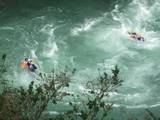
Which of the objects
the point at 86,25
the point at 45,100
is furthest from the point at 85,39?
the point at 45,100

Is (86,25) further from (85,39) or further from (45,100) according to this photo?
(45,100)

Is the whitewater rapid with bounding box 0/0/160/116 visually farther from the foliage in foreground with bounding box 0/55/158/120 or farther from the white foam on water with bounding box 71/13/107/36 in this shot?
the foliage in foreground with bounding box 0/55/158/120

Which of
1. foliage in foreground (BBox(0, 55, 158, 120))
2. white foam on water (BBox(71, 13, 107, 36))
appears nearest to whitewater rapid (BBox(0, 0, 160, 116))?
white foam on water (BBox(71, 13, 107, 36))

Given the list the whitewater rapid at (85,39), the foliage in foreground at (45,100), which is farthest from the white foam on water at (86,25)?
the foliage in foreground at (45,100)

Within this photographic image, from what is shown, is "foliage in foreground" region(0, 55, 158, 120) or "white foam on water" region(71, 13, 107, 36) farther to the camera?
"white foam on water" region(71, 13, 107, 36)

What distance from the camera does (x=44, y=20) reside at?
38281 millimetres

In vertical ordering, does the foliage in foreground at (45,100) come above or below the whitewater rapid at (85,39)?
below

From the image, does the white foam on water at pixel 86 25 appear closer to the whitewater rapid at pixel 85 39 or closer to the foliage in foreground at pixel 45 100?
the whitewater rapid at pixel 85 39

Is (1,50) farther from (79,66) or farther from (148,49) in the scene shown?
(148,49)

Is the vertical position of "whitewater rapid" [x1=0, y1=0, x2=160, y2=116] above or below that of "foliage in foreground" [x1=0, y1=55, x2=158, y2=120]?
above

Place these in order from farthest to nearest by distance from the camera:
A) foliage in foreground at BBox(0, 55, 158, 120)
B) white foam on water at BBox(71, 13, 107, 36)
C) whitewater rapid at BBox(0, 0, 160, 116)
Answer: white foam on water at BBox(71, 13, 107, 36) < whitewater rapid at BBox(0, 0, 160, 116) < foliage in foreground at BBox(0, 55, 158, 120)

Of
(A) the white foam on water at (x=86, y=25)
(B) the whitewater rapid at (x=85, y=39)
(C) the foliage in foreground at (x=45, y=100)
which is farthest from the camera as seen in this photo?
(A) the white foam on water at (x=86, y=25)

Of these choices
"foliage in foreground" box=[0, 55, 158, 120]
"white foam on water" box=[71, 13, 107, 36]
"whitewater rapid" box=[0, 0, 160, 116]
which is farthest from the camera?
"white foam on water" box=[71, 13, 107, 36]

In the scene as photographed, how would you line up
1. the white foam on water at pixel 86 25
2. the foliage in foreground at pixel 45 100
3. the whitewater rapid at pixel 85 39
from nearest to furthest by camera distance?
the foliage in foreground at pixel 45 100 < the whitewater rapid at pixel 85 39 < the white foam on water at pixel 86 25
